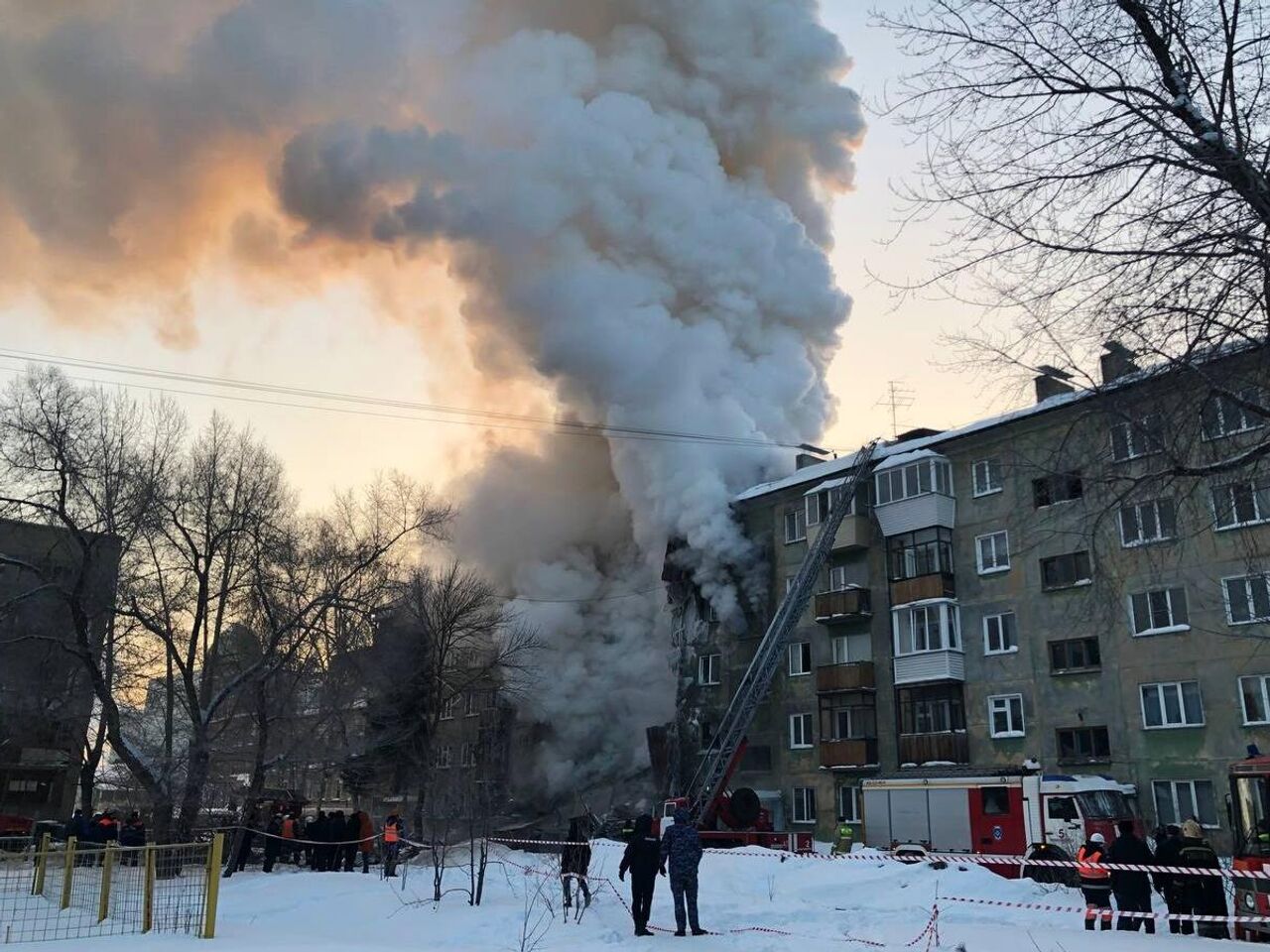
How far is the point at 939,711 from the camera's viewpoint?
3338 centimetres

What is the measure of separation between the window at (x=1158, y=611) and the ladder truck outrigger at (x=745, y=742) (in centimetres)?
1038

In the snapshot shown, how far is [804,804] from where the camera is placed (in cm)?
3662

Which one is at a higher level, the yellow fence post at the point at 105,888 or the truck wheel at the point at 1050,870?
the yellow fence post at the point at 105,888

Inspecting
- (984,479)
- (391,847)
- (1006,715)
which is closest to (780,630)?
(1006,715)

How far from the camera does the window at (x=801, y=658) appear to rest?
38188mm

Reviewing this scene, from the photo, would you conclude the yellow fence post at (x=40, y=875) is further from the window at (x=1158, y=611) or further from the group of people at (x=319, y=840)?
the window at (x=1158, y=611)

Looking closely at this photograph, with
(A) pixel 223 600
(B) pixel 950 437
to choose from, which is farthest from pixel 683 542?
(A) pixel 223 600

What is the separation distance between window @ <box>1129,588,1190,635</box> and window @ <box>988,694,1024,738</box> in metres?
4.28

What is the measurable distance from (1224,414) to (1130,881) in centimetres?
735

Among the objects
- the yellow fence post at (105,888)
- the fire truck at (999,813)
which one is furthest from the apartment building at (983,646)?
the yellow fence post at (105,888)

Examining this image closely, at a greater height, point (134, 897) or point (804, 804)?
point (804, 804)

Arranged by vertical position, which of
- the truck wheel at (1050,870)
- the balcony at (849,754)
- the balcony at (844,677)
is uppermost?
the balcony at (844,677)

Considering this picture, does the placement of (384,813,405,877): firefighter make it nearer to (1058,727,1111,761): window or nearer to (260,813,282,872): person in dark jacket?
(260,813,282,872): person in dark jacket

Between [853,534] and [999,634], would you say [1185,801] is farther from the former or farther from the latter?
[853,534]
